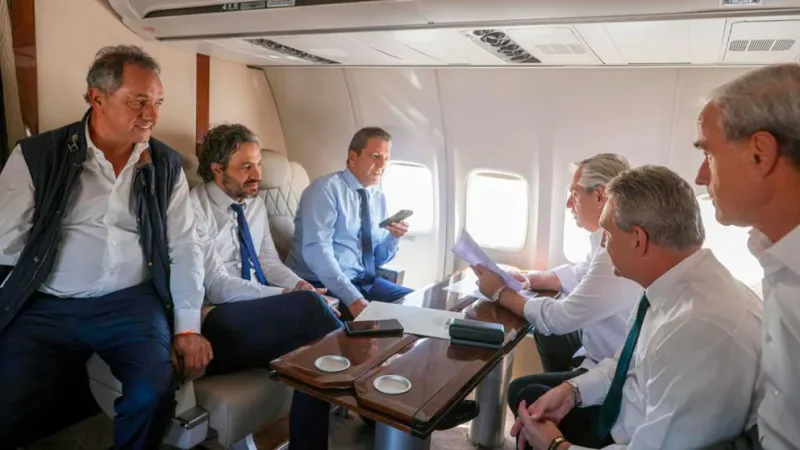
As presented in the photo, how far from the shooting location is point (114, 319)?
223cm

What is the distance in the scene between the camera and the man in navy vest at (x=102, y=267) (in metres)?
2.03

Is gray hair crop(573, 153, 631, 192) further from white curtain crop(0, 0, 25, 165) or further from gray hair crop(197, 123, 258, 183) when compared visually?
white curtain crop(0, 0, 25, 165)

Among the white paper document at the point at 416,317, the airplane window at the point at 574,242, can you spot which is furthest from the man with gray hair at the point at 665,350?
the airplane window at the point at 574,242

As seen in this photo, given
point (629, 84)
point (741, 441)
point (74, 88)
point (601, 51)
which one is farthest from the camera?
point (629, 84)

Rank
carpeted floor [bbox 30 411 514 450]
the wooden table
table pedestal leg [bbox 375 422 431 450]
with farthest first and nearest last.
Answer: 1. carpeted floor [bbox 30 411 514 450]
2. table pedestal leg [bbox 375 422 431 450]
3. the wooden table

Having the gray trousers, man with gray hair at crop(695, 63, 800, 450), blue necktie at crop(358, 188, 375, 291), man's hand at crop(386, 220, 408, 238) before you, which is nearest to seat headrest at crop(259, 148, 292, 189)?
blue necktie at crop(358, 188, 375, 291)

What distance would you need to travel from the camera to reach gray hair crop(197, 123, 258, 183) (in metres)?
2.90

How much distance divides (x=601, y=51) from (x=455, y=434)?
85.5 inches

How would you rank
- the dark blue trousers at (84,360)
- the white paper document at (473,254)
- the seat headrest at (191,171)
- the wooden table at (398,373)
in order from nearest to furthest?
the wooden table at (398,373) < the dark blue trousers at (84,360) < the white paper document at (473,254) < the seat headrest at (191,171)

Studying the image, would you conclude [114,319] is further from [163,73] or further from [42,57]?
[163,73]

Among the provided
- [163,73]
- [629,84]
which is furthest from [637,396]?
[163,73]

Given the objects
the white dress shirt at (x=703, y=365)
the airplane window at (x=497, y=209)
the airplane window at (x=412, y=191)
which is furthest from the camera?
the airplane window at (x=412, y=191)

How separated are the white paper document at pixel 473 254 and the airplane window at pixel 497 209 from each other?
144 cm

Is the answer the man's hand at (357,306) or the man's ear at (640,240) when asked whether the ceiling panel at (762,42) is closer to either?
the man's ear at (640,240)
